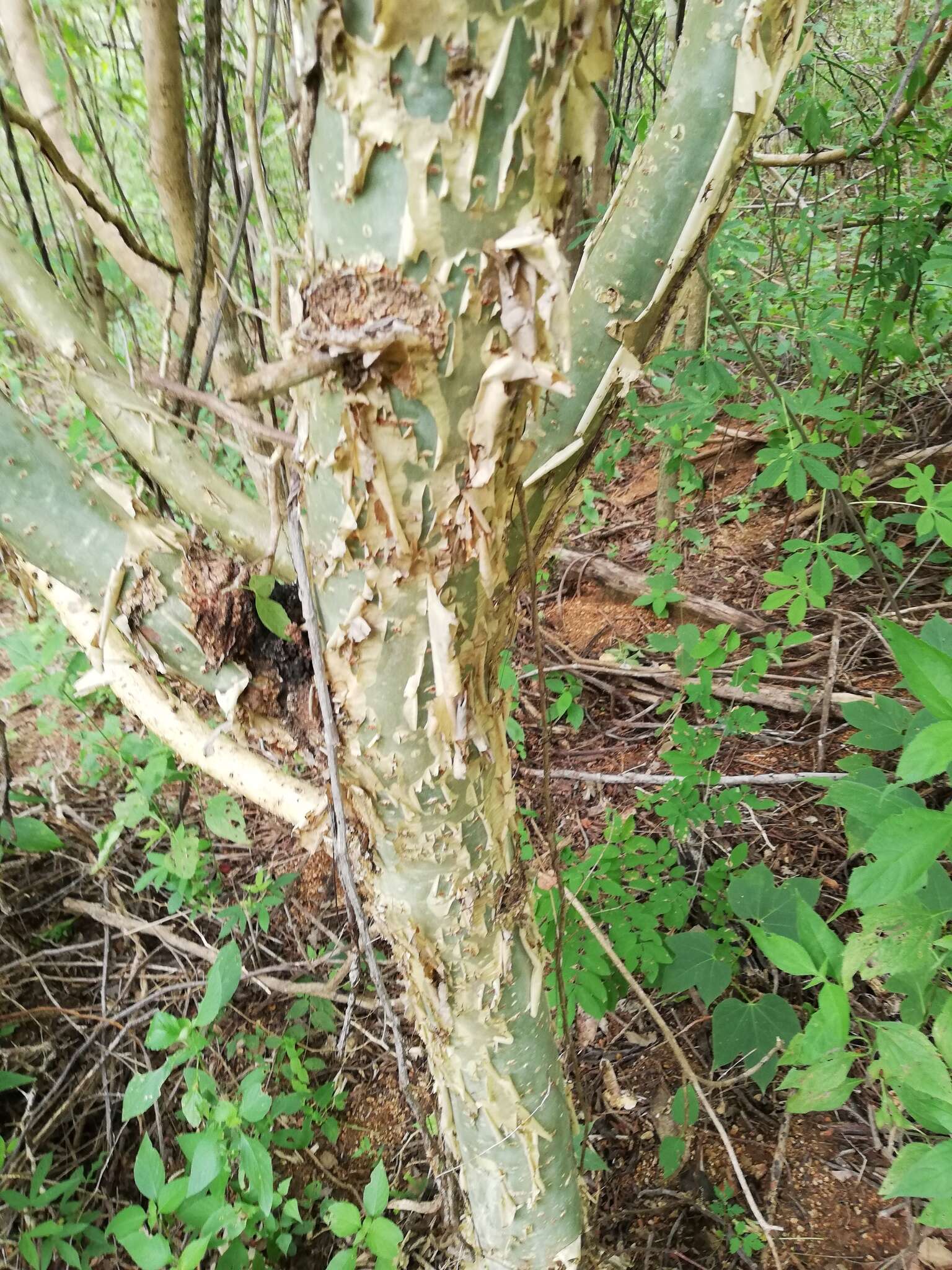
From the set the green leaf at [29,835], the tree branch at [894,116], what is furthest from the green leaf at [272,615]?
the tree branch at [894,116]

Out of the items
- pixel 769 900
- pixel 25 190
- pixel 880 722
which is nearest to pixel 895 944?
pixel 769 900

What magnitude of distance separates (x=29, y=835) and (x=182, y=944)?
530 millimetres

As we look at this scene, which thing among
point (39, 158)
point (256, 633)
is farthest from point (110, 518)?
point (39, 158)

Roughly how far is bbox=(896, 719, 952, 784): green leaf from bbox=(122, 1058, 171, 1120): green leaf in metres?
1.38

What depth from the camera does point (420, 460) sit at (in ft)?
2.11

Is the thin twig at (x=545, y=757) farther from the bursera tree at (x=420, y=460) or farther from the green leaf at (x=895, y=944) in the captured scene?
the green leaf at (x=895, y=944)

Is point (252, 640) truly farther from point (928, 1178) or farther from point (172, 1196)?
point (928, 1178)

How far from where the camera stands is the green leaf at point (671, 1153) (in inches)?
53.6

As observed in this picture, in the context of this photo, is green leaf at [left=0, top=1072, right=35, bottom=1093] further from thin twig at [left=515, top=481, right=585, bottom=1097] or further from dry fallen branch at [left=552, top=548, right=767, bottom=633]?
dry fallen branch at [left=552, top=548, right=767, bottom=633]

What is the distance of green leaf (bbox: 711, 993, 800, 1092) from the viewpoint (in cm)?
138

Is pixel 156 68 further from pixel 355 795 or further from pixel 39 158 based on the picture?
pixel 355 795

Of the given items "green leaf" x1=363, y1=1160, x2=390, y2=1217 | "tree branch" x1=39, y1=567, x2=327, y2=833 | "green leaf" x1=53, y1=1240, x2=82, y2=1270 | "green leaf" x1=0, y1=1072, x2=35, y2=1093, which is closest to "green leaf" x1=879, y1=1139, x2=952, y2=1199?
"green leaf" x1=363, y1=1160, x2=390, y2=1217

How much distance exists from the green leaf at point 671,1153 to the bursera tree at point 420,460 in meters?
0.31

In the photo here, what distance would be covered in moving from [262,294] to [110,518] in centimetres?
180
